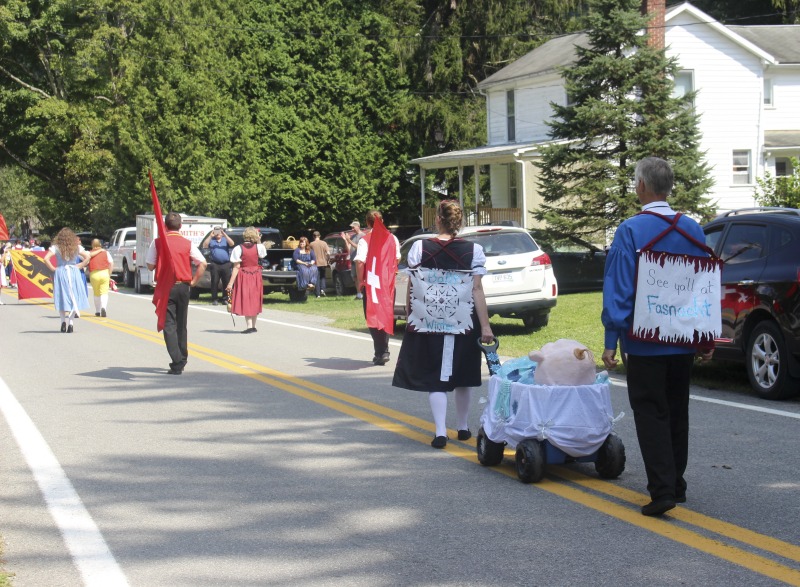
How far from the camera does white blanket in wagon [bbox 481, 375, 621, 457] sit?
6.85 metres

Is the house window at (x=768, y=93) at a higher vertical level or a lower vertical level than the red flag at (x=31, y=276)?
higher

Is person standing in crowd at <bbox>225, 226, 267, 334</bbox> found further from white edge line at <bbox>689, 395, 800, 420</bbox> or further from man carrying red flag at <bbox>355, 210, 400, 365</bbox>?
white edge line at <bbox>689, 395, 800, 420</bbox>

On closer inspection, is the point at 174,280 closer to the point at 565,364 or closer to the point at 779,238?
the point at 779,238

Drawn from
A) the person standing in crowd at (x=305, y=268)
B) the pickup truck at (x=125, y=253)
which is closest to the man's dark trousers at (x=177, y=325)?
the person standing in crowd at (x=305, y=268)

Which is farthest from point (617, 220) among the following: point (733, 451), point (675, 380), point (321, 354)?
point (675, 380)

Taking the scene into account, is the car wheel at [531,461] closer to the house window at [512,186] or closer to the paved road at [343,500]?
the paved road at [343,500]

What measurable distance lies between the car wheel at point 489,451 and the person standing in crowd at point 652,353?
1.46 metres

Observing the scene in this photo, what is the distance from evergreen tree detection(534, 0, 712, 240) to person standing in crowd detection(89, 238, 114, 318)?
10869mm

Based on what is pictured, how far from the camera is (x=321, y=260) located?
29.4 m

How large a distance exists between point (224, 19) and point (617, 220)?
879 inches

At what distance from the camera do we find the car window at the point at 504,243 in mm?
17203

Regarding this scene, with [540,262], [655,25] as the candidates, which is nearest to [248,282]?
[540,262]

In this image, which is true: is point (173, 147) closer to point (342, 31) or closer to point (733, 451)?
point (342, 31)

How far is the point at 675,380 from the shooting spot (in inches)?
244
